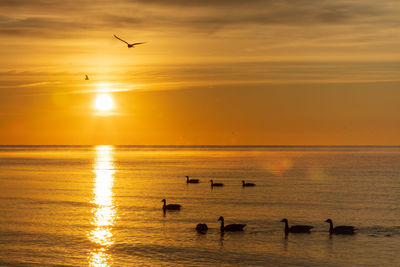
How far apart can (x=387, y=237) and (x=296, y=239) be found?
617 centimetres

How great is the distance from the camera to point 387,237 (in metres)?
36.4

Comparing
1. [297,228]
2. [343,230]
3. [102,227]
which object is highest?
[102,227]

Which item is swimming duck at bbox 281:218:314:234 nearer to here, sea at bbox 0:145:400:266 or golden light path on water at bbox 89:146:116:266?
sea at bbox 0:145:400:266

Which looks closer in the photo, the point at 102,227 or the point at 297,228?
the point at 297,228

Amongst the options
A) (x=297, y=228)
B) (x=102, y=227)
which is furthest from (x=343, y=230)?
(x=102, y=227)

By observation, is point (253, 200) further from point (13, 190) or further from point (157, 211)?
point (13, 190)

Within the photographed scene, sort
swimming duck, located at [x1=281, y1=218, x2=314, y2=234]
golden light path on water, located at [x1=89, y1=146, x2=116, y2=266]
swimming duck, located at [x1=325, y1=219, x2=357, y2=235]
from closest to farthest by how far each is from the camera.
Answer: golden light path on water, located at [x1=89, y1=146, x2=116, y2=266] → swimming duck, located at [x1=325, y1=219, x2=357, y2=235] → swimming duck, located at [x1=281, y1=218, x2=314, y2=234]

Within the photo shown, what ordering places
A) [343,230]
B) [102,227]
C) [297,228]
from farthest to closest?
[102,227] < [297,228] < [343,230]

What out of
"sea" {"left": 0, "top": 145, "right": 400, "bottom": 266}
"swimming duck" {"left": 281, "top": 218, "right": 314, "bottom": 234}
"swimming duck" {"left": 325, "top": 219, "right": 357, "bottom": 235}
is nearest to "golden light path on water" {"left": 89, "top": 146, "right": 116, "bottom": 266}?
"sea" {"left": 0, "top": 145, "right": 400, "bottom": 266}

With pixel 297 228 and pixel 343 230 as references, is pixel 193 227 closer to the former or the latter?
pixel 297 228

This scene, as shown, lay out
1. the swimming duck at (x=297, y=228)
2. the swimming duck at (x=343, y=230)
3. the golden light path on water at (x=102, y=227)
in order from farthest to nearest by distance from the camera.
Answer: the swimming duck at (x=297, y=228) < the swimming duck at (x=343, y=230) < the golden light path on water at (x=102, y=227)

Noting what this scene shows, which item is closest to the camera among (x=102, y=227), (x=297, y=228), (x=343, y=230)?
(x=343, y=230)

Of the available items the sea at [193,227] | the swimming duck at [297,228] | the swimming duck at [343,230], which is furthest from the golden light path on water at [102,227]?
the swimming duck at [343,230]

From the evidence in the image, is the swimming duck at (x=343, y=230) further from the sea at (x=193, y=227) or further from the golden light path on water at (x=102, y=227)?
the golden light path on water at (x=102, y=227)
